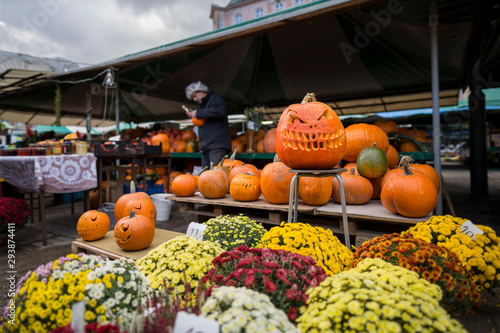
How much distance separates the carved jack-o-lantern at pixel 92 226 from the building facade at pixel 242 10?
31803mm

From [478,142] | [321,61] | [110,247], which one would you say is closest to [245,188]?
[110,247]

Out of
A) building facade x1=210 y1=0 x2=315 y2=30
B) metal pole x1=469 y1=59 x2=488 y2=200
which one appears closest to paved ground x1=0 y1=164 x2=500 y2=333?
metal pole x1=469 y1=59 x2=488 y2=200

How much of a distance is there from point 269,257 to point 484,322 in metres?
1.08

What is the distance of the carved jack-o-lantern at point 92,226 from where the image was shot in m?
2.31

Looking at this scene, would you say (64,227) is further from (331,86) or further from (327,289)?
(331,86)

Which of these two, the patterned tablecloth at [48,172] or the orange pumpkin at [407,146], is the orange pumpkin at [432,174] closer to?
the orange pumpkin at [407,146]

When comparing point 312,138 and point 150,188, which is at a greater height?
point 312,138

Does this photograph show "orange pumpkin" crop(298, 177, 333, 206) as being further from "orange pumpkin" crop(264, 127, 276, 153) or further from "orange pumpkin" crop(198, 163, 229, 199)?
"orange pumpkin" crop(264, 127, 276, 153)

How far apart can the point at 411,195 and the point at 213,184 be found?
1858mm

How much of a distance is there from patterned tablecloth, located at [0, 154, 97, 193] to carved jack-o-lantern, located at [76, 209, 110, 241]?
147 centimetres

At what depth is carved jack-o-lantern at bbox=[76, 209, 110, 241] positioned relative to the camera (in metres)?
2.31

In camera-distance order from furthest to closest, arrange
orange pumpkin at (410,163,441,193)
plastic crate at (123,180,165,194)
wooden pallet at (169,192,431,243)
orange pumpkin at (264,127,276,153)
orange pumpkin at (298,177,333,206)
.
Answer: plastic crate at (123,180,165,194) → orange pumpkin at (264,127,276,153) → orange pumpkin at (410,163,441,193) → orange pumpkin at (298,177,333,206) → wooden pallet at (169,192,431,243)

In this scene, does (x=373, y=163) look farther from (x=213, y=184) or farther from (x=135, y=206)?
(x=135, y=206)

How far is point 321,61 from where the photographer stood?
5875mm
